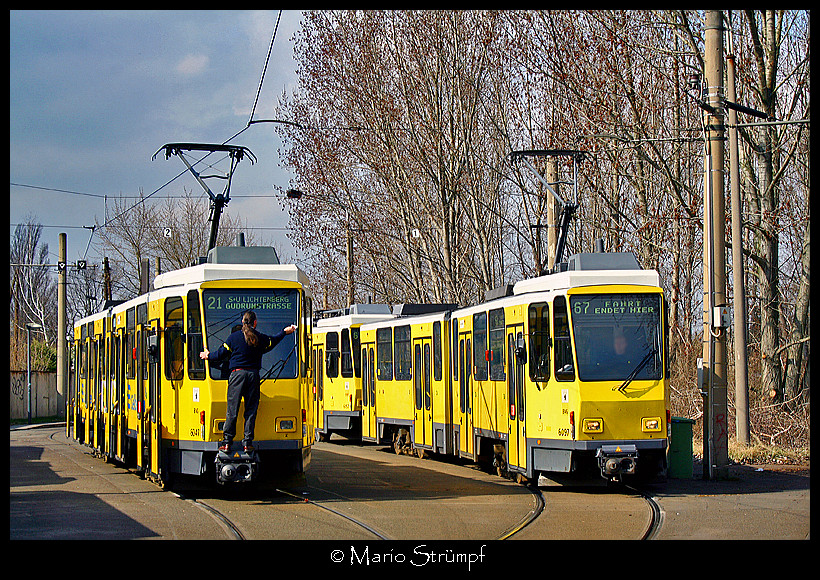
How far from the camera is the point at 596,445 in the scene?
14.8 meters

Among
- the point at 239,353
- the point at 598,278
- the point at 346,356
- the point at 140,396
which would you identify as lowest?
the point at 140,396

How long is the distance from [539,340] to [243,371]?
167 inches

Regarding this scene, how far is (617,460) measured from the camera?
14.7 metres

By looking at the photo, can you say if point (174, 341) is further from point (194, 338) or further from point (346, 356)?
point (346, 356)

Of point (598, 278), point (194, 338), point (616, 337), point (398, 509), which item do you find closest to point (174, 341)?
point (194, 338)

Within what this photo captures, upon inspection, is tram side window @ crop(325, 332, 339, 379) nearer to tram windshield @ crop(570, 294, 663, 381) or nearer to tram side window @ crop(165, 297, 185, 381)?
tram side window @ crop(165, 297, 185, 381)

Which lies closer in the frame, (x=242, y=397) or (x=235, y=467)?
(x=235, y=467)

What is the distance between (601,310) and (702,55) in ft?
33.7

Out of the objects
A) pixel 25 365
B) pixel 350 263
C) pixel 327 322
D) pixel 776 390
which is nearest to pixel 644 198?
pixel 776 390

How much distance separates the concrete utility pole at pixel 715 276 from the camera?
16922 millimetres

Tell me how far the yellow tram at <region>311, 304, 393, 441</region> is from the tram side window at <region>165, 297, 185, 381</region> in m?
12.4

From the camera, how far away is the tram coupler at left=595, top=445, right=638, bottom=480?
1464 centimetres

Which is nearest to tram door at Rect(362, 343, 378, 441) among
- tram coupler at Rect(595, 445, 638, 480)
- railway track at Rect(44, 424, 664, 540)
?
railway track at Rect(44, 424, 664, 540)

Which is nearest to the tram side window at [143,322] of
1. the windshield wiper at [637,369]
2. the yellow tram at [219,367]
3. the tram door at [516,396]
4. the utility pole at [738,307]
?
the yellow tram at [219,367]
